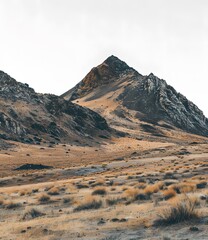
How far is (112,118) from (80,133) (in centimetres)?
3946

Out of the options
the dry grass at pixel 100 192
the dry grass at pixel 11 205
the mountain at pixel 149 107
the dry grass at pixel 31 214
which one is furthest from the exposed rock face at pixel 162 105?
the dry grass at pixel 31 214

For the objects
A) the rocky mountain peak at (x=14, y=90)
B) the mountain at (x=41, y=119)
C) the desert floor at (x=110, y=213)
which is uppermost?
the rocky mountain peak at (x=14, y=90)

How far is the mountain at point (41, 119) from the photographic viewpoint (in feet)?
287

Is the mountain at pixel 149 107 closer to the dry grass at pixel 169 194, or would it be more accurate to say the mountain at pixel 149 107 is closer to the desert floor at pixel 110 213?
the desert floor at pixel 110 213

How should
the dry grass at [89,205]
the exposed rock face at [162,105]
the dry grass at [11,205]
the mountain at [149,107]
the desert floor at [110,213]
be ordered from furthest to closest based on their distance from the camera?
1. the exposed rock face at [162,105]
2. the mountain at [149,107]
3. the dry grass at [11,205]
4. the dry grass at [89,205]
5. the desert floor at [110,213]

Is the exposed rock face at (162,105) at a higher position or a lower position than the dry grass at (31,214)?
higher

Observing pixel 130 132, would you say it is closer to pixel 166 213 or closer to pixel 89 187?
pixel 89 187

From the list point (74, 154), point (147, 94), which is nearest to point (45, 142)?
point (74, 154)

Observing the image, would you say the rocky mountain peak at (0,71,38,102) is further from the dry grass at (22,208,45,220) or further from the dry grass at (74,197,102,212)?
the dry grass at (74,197,102,212)

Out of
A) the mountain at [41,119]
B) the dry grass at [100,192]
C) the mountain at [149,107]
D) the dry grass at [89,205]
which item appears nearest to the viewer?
the dry grass at [89,205]

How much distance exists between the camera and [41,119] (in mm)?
99938

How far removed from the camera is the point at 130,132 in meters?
123

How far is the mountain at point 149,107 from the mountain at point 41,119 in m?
20.6

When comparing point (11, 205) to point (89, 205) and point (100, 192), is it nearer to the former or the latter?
point (89, 205)
